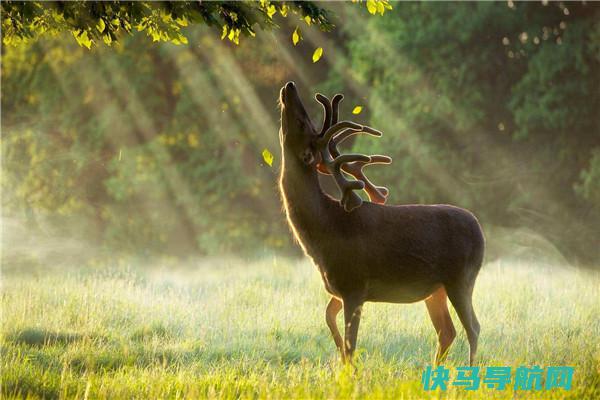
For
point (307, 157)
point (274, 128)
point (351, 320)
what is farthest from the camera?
point (274, 128)

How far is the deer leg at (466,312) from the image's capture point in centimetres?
687

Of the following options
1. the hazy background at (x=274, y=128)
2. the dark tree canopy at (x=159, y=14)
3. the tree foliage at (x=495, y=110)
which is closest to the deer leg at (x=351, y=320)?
the dark tree canopy at (x=159, y=14)

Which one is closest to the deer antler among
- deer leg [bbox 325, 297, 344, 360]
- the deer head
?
the deer head

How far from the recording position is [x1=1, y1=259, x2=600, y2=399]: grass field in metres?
6.53

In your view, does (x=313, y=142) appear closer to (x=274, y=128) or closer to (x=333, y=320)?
(x=333, y=320)

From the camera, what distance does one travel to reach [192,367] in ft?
23.7

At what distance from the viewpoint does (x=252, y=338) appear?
8.97 m

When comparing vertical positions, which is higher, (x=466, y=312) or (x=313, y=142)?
(x=313, y=142)

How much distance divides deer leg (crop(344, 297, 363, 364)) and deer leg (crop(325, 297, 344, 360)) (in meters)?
0.21

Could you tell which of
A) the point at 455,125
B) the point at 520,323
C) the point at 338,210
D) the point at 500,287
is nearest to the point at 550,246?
the point at 455,125

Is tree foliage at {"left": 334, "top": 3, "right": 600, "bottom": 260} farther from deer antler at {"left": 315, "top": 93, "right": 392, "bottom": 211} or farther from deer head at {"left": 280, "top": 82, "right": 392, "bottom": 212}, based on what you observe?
deer head at {"left": 280, "top": 82, "right": 392, "bottom": 212}

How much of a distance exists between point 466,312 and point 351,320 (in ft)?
3.67

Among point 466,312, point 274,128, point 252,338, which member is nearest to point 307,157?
point 466,312

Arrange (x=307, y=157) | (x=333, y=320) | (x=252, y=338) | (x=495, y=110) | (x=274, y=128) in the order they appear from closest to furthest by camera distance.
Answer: (x=307, y=157) → (x=333, y=320) → (x=252, y=338) → (x=495, y=110) → (x=274, y=128)
